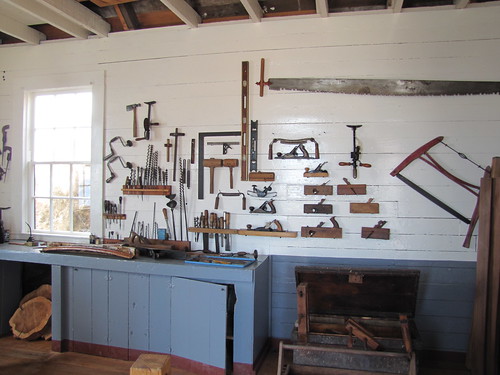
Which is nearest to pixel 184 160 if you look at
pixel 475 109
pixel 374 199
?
pixel 374 199

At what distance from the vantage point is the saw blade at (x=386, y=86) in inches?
116

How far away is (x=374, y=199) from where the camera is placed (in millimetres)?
3088

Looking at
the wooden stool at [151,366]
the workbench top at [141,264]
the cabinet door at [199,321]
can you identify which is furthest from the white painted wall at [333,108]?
the wooden stool at [151,366]

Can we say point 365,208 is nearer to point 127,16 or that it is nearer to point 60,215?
point 127,16

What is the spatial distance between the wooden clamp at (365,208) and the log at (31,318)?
2912 millimetres

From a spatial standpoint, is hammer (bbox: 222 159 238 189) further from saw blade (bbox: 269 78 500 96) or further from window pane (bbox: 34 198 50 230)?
window pane (bbox: 34 198 50 230)

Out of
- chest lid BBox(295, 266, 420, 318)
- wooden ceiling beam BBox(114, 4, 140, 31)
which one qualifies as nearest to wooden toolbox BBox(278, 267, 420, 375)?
chest lid BBox(295, 266, 420, 318)

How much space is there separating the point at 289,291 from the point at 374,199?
1.07 meters

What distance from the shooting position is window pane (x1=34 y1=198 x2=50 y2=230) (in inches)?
156

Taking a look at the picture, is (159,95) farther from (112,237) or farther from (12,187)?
(12,187)

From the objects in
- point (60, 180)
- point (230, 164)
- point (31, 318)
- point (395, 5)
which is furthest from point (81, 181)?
point (395, 5)

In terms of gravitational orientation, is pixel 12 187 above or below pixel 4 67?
below

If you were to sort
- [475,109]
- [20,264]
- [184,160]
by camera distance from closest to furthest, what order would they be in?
1. [475,109]
2. [184,160]
3. [20,264]

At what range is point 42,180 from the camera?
13.1 feet
